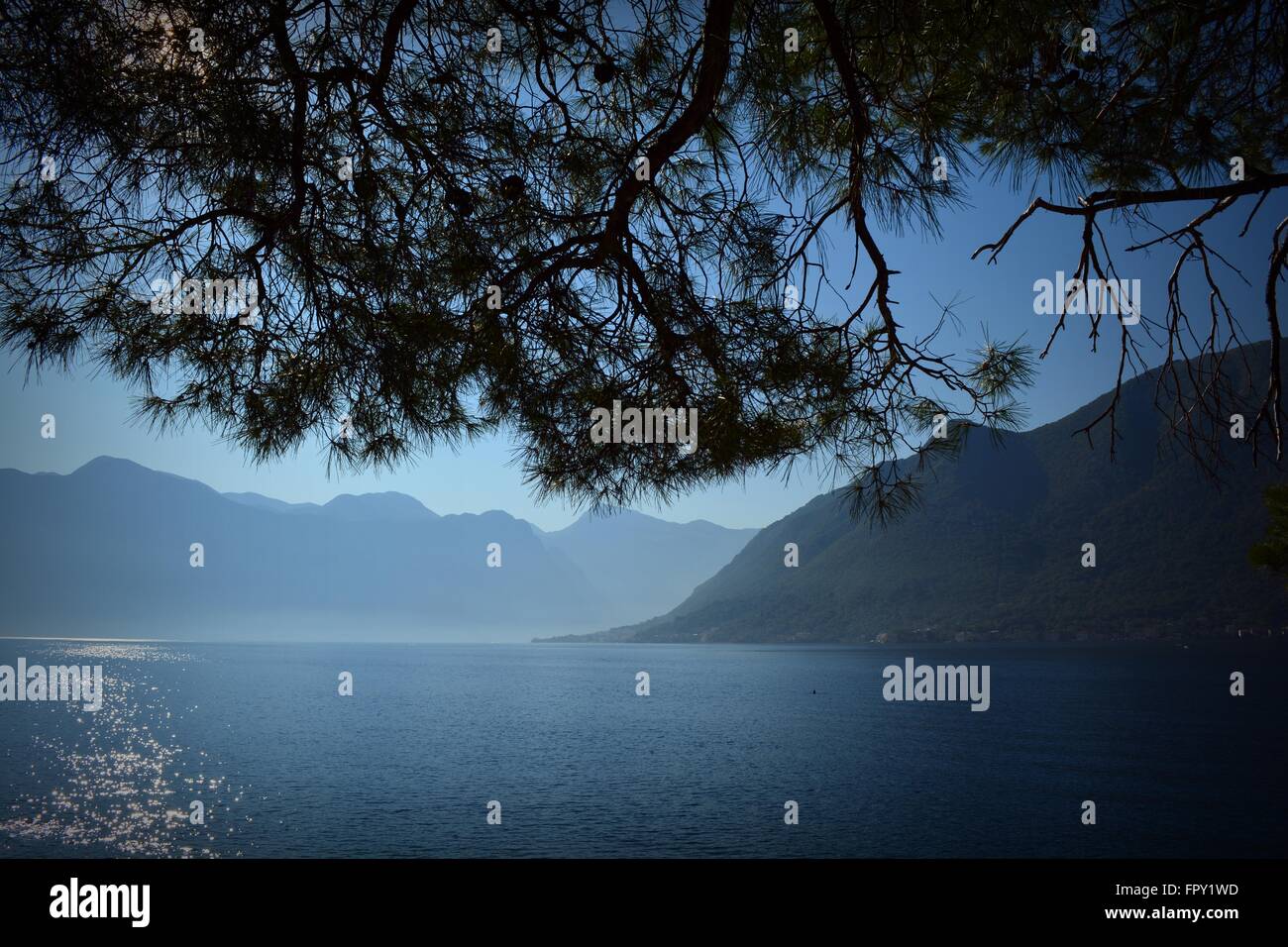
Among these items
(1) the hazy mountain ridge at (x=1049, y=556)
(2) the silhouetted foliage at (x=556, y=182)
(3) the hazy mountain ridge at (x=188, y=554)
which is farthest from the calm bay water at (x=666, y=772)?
(3) the hazy mountain ridge at (x=188, y=554)

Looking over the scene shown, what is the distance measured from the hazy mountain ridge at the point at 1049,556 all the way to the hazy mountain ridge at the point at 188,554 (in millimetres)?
63023

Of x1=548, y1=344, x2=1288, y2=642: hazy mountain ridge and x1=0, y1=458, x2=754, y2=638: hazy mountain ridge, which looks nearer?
x1=548, y1=344, x2=1288, y2=642: hazy mountain ridge

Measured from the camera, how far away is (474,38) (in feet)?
9.84

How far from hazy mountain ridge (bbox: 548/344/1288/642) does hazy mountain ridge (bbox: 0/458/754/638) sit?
207 ft

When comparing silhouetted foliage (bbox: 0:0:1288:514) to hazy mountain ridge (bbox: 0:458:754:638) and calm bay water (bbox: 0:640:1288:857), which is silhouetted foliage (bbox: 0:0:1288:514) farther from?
hazy mountain ridge (bbox: 0:458:754:638)

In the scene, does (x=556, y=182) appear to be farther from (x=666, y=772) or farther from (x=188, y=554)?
(x=188, y=554)

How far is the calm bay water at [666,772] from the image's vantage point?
24828 millimetres

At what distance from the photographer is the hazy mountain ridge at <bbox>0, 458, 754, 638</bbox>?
152125 millimetres

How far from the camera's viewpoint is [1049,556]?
85.8 m

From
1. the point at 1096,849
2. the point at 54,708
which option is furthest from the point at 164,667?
the point at 1096,849

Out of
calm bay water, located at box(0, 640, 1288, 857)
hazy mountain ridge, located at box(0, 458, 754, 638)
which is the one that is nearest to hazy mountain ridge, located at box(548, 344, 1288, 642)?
calm bay water, located at box(0, 640, 1288, 857)

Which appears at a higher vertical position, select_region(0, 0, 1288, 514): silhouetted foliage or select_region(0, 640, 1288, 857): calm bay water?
select_region(0, 0, 1288, 514): silhouetted foliage
